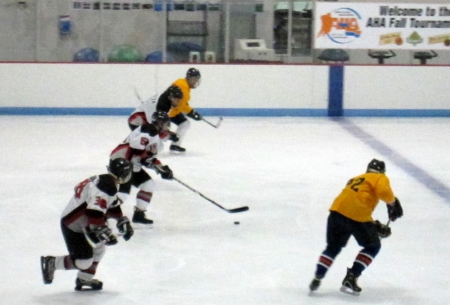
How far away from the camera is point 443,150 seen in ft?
31.4

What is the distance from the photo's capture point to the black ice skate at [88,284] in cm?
474

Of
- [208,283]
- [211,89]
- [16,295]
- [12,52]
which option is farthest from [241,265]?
[12,52]

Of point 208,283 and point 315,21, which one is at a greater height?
point 315,21

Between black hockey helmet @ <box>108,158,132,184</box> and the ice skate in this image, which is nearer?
black hockey helmet @ <box>108,158,132,184</box>

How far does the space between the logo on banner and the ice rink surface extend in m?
1.53

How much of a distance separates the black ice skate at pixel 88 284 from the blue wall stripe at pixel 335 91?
7.67 meters

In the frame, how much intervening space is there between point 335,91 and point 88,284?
25.6 ft

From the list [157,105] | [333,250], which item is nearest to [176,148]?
[157,105]

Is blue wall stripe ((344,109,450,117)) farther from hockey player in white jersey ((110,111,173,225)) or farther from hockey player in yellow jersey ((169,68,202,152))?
hockey player in white jersey ((110,111,173,225))

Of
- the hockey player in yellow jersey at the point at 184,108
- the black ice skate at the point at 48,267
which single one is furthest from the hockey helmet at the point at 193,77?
the black ice skate at the point at 48,267

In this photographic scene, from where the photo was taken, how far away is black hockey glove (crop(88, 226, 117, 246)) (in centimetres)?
435

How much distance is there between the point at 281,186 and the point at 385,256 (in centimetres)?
218

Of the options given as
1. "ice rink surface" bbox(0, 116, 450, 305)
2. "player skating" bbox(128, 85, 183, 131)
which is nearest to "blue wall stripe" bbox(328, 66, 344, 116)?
"ice rink surface" bbox(0, 116, 450, 305)

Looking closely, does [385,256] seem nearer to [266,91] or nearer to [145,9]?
[266,91]
